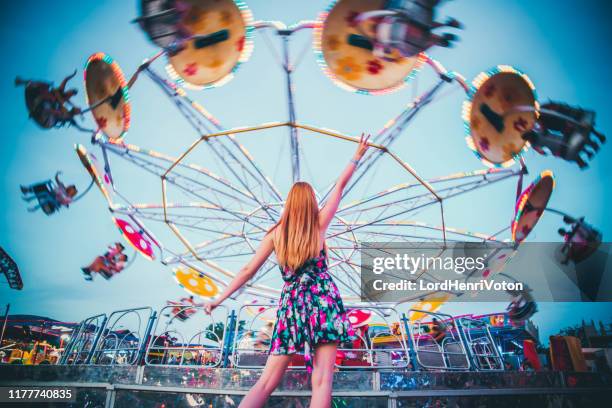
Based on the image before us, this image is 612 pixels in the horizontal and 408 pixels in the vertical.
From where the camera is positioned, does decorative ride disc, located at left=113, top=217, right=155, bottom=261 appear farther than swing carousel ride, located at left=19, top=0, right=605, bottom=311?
Yes

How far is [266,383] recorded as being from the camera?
226cm

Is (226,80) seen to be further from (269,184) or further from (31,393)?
(31,393)

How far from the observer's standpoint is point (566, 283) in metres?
20.0

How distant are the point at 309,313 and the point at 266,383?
527mm

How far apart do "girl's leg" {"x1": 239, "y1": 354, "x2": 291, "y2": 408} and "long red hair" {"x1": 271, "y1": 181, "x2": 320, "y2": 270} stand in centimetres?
65

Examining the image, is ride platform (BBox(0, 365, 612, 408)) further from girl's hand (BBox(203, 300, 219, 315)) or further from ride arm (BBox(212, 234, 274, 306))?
ride arm (BBox(212, 234, 274, 306))

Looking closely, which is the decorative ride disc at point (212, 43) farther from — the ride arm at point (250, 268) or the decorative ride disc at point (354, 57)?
the ride arm at point (250, 268)

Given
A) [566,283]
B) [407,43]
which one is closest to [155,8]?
[407,43]

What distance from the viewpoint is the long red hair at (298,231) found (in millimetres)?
2483

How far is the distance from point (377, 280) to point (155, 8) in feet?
54.6

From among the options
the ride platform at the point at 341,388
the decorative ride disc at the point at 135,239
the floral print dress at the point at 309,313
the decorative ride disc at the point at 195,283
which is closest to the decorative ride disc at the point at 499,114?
the ride platform at the point at 341,388

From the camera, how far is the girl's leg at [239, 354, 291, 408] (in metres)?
2.17

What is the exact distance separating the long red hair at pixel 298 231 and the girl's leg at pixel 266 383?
0.65 metres

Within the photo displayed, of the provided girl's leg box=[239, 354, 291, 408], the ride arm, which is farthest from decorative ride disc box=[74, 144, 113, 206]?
girl's leg box=[239, 354, 291, 408]
